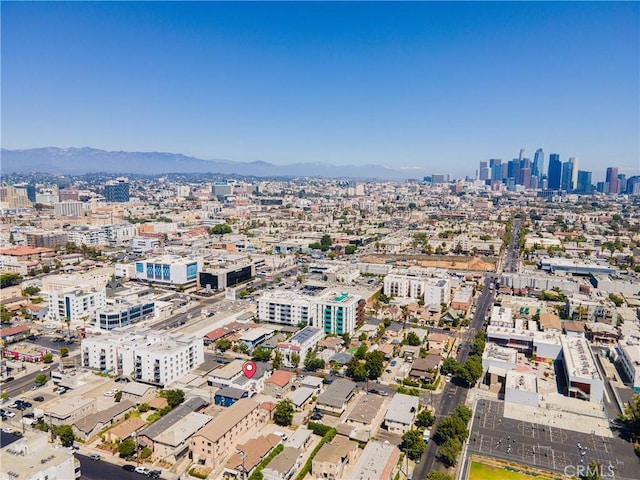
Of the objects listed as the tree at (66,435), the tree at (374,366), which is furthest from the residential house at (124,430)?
the tree at (374,366)

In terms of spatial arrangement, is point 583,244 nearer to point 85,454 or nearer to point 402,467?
point 402,467

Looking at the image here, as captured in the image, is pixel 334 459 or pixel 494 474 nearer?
pixel 334 459

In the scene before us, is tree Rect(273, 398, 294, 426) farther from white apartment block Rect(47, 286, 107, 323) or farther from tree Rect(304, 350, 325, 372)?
white apartment block Rect(47, 286, 107, 323)

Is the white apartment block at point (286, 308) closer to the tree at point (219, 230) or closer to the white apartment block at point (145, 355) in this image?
the white apartment block at point (145, 355)

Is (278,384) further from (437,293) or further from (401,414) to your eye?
(437,293)

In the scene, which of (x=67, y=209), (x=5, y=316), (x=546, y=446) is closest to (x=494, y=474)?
(x=546, y=446)

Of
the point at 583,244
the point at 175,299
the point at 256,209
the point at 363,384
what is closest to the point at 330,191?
the point at 256,209
